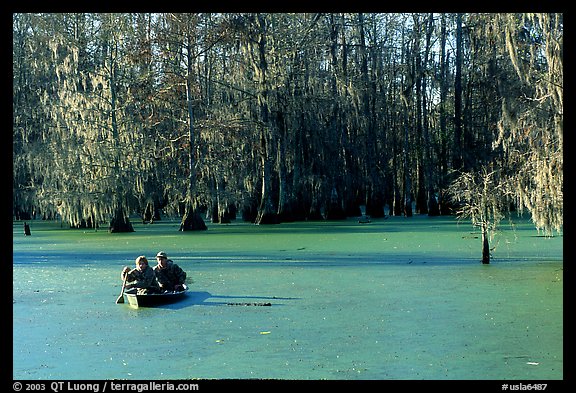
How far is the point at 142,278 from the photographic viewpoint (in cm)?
1137

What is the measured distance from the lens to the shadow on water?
1090 centimetres

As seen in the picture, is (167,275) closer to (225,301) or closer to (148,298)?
(148,298)

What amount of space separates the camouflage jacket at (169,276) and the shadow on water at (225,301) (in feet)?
0.85

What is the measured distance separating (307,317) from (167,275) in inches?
102

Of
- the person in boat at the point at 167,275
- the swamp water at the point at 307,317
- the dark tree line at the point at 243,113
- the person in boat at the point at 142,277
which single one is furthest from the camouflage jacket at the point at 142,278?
the dark tree line at the point at 243,113

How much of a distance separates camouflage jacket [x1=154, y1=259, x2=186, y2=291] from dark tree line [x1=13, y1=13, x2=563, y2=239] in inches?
541

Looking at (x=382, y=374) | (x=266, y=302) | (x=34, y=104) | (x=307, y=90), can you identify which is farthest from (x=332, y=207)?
(x=382, y=374)

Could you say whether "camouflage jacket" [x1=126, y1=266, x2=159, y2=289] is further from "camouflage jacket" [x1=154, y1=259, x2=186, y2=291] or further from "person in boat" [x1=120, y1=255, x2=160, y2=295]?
"camouflage jacket" [x1=154, y1=259, x2=186, y2=291]

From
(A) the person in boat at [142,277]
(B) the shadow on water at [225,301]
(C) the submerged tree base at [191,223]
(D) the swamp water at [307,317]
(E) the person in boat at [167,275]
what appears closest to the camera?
(D) the swamp water at [307,317]

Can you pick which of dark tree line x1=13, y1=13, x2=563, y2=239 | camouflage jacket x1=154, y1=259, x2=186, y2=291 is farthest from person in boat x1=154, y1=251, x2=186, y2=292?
dark tree line x1=13, y1=13, x2=563, y2=239

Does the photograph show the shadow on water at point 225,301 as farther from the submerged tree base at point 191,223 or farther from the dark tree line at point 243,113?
the submerged tree base at point 191,223

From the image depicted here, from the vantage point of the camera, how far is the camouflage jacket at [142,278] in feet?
37.1

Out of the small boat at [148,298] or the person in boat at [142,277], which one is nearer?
the small boat at [148,298]
